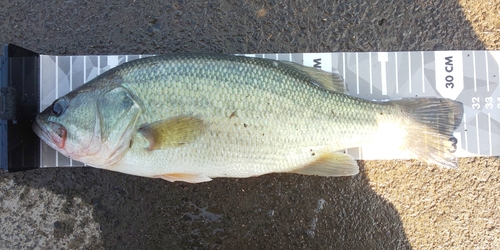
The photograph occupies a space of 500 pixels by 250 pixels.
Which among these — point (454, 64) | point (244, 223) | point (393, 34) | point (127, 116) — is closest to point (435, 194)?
point (454, 64)

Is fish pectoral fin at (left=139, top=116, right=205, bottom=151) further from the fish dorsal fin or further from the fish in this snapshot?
the fish dorsal fin

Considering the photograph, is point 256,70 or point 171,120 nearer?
point 171,120

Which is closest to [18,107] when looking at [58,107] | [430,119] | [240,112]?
[58,107]

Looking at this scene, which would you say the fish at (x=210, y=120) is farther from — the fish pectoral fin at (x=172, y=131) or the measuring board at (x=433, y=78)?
the measuring board at (x=433, y=78)

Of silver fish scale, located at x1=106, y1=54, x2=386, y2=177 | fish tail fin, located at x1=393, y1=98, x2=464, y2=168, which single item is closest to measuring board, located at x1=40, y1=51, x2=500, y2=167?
fish tail fin, located at x1=393, y1=98, x2=464, y2=168

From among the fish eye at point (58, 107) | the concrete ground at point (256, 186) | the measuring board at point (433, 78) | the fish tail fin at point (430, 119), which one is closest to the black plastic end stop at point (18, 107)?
the concrete ground at point (256, 186)

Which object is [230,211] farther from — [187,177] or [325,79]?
[325,79]

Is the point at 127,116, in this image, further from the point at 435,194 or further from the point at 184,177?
the point at 435,194
